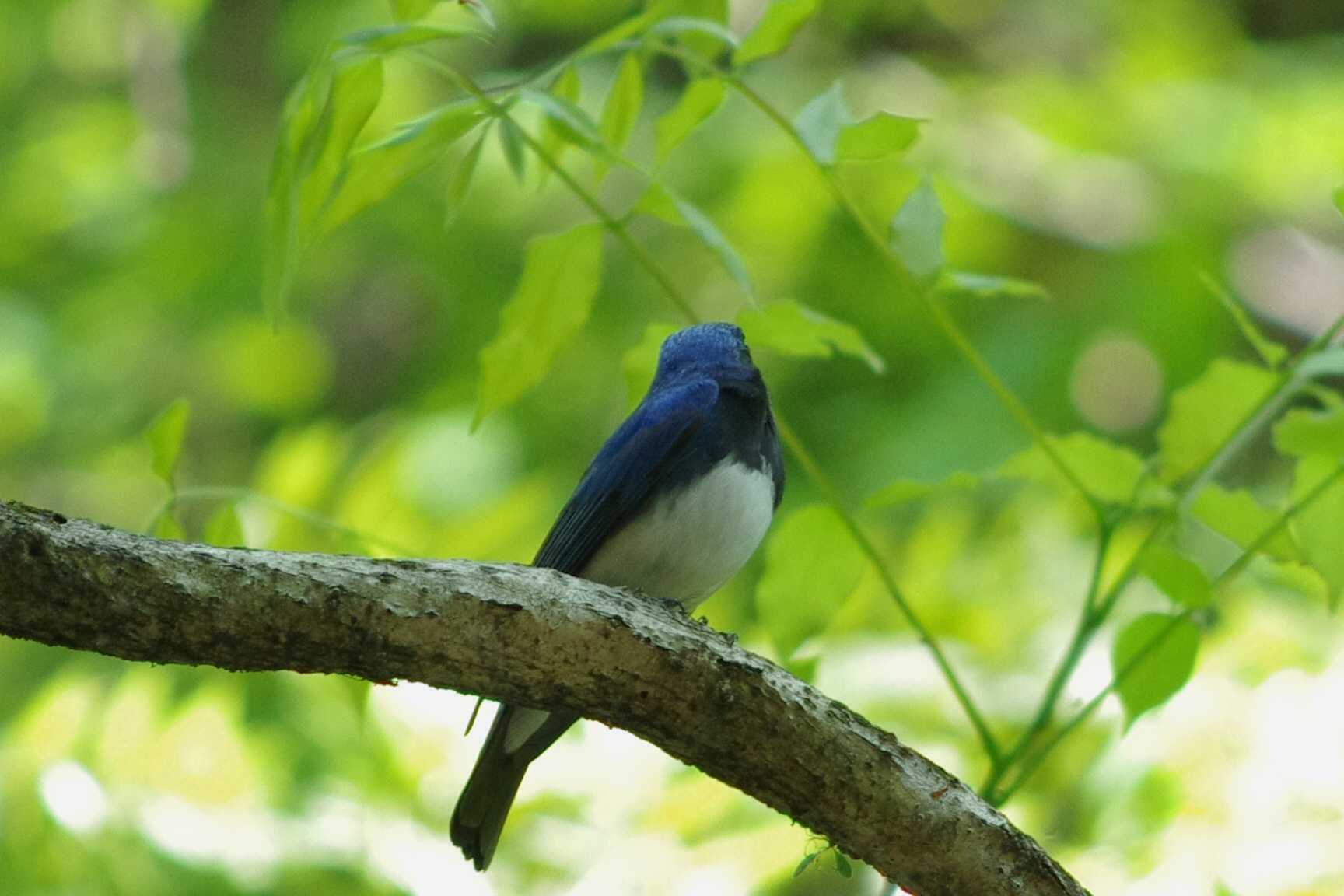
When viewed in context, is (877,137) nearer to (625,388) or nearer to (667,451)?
(667,451)

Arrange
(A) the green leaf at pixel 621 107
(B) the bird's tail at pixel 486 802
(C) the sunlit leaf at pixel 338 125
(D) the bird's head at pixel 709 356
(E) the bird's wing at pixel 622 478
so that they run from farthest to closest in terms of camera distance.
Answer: (D) the bird's head at pixel 709 356 → (E) the bird's wing at pixel 622 478 → (B) the bird's tail at pixel 486 802 → (A) the green leaf at pixel 621 107 → (C) the sunlit leaf at pixel 338 125

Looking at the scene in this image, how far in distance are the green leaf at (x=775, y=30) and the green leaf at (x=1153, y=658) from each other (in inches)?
43.7

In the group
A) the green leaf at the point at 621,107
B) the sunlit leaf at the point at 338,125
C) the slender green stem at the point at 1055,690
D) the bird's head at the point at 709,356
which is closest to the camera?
the sunlit leaf at the point at 338,125

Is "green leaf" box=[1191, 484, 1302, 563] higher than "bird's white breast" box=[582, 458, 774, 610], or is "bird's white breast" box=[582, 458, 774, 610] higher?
"bird's white breast" box=[582, 458, 774, 610]

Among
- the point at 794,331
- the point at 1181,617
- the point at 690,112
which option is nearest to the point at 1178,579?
the point at 1181,617

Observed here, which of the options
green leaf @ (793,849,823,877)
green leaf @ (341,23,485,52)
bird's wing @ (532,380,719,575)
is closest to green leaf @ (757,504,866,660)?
green leaf @ (793,849,823,877)

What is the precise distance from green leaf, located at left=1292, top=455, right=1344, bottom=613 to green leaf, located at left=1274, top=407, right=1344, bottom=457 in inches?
2.9

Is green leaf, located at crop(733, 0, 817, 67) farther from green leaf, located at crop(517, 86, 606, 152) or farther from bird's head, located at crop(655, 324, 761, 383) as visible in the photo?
bird's head, located at crop(655, 324, 761, 383)

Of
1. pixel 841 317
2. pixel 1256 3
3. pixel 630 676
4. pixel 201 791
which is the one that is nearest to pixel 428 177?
pixel 841 317

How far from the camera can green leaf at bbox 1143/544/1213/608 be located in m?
2.24

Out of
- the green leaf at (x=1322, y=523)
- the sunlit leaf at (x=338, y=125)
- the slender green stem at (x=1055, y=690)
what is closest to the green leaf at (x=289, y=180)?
the sunlit leaf at (x=338, y=125)

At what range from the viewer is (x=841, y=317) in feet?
A: 19.0

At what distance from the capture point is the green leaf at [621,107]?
2.52 meters

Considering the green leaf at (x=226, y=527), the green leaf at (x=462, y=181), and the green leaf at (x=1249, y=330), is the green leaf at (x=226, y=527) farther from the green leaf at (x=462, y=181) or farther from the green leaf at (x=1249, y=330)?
the green leaf at (x=1249, y=330)
